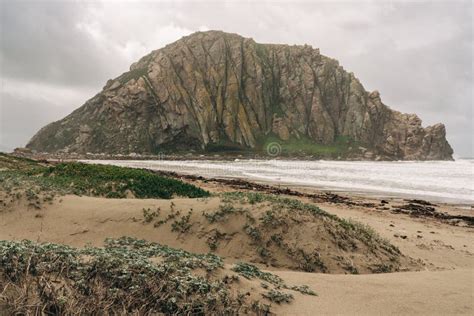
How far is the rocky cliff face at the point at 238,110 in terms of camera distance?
13800 cm

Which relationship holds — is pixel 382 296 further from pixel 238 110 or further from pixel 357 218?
pixel 238 110

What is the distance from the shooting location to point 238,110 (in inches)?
6319

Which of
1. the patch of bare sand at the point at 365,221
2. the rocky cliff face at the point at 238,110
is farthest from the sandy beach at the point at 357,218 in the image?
the rocky cliff face at the point at 238,110

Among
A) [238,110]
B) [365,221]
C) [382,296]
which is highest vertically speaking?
[238,110]

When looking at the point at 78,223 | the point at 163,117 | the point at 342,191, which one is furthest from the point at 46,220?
the point at 163,117

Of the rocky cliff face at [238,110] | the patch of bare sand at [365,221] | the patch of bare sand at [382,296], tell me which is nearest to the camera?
the patch of bare sand at [382,296]

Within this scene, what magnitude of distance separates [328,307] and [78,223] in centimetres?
950

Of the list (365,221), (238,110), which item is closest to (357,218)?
(365,221)

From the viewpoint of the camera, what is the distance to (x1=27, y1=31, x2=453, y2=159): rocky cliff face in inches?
5433

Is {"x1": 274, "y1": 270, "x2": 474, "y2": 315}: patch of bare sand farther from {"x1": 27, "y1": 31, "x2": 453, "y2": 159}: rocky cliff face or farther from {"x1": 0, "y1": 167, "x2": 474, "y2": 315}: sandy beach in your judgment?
{"x1": 27, "y1": 31, "x2": 453, "y2": 159}: rocky cliff face

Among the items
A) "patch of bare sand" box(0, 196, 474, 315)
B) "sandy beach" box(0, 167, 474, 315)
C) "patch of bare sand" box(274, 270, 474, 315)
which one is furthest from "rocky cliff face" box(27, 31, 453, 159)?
"patch of bare sand" box(274, 270, 474, 315)

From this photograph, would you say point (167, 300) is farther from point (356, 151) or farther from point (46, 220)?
point (356, 151)

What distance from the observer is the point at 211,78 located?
160500 millimetres

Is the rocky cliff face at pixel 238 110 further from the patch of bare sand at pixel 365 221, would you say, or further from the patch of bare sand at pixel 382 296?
the patch of bare sand at pixel 382 296
